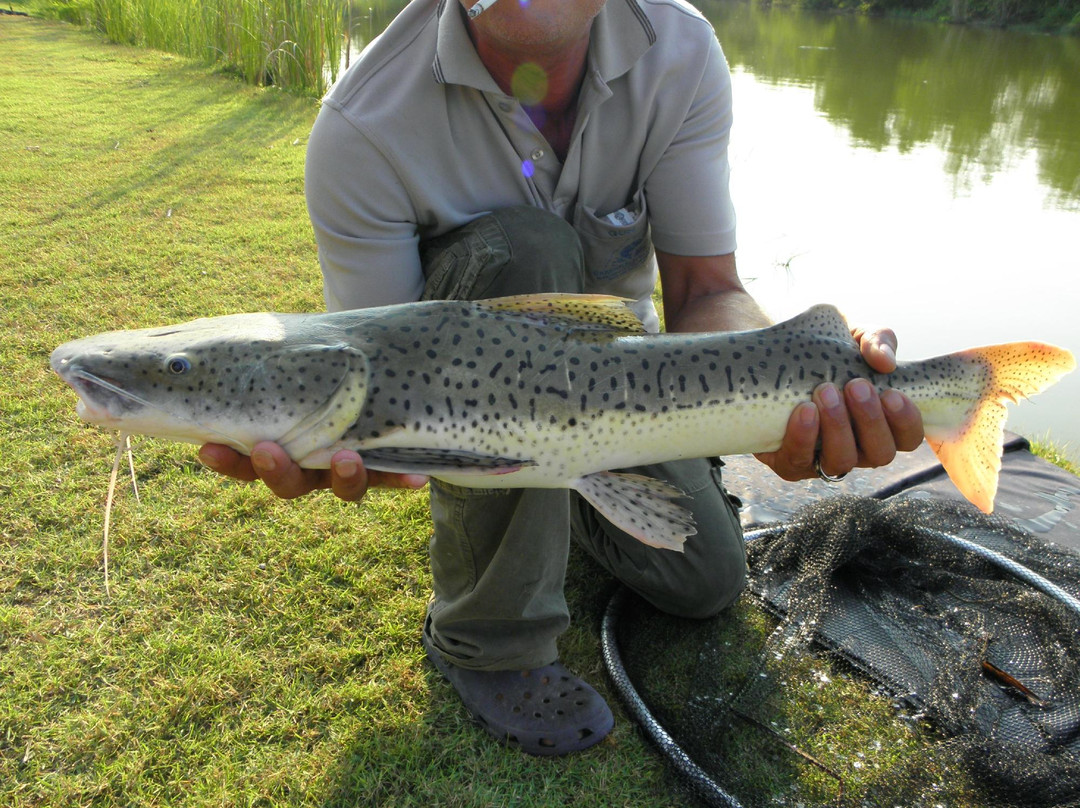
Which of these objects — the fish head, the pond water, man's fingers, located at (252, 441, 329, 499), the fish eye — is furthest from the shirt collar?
the pond water

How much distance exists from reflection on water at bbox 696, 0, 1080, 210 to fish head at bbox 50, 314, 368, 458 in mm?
11168

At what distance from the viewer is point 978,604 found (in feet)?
10.2

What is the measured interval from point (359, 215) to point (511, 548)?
51.7 inches

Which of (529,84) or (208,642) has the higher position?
(529,84)

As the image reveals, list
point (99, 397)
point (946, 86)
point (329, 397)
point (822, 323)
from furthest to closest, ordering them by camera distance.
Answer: point (946, 86) → point (822, 323) → point (329, 397) → point (99, 397)

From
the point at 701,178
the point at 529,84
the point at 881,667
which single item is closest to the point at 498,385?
the point at 529,84

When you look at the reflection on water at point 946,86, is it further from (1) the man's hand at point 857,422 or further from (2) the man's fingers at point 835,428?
(2) the man's fingers at point 835,428

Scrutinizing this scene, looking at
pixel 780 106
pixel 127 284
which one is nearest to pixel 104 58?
pixel 127 284

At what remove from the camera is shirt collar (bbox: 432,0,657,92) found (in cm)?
274

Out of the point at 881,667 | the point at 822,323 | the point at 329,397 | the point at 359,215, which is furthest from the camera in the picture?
the point at 881,667

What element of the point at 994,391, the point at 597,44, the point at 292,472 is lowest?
the point at 292,472

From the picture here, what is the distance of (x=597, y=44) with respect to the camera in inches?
114

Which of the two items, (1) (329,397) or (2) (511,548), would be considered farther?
(2) (511,548)

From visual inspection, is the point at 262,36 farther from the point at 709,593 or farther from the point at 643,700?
the point at 643,700
